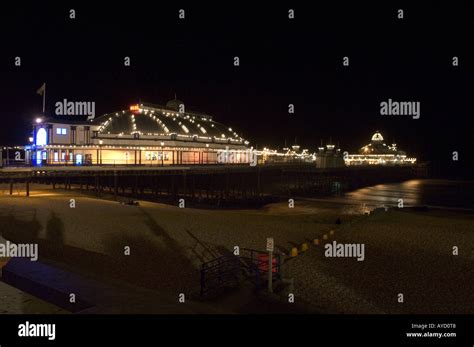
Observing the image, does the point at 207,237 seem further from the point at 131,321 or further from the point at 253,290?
the point at 131,321

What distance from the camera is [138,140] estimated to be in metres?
52.4

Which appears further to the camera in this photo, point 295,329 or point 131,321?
point 295,329

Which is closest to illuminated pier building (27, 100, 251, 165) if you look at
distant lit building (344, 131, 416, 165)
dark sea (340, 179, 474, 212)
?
dark sea (340, 179, 474, 212)

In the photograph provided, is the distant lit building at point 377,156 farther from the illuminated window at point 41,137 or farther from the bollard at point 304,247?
the bollard at point 304,247

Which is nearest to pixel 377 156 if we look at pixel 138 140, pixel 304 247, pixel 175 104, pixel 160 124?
pixel 175 104

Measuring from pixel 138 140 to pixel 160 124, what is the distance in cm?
652

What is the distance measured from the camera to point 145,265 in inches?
512

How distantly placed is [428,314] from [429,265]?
15.6ft

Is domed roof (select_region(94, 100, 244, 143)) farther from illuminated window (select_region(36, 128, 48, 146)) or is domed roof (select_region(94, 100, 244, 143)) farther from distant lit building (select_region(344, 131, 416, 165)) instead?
distant lit building (select_region(344, 131, 416, 165))

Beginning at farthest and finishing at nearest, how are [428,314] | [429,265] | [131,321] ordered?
A: [429,265] < [428,314] < [131,321]

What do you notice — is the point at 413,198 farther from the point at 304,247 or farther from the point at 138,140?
the point at 304,247

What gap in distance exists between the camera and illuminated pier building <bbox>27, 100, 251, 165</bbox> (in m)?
44.2

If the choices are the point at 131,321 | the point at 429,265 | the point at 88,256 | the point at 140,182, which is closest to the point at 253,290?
the point at 131,321

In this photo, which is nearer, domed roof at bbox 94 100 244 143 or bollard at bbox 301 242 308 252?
bollard at bbox 301 242 308 252
